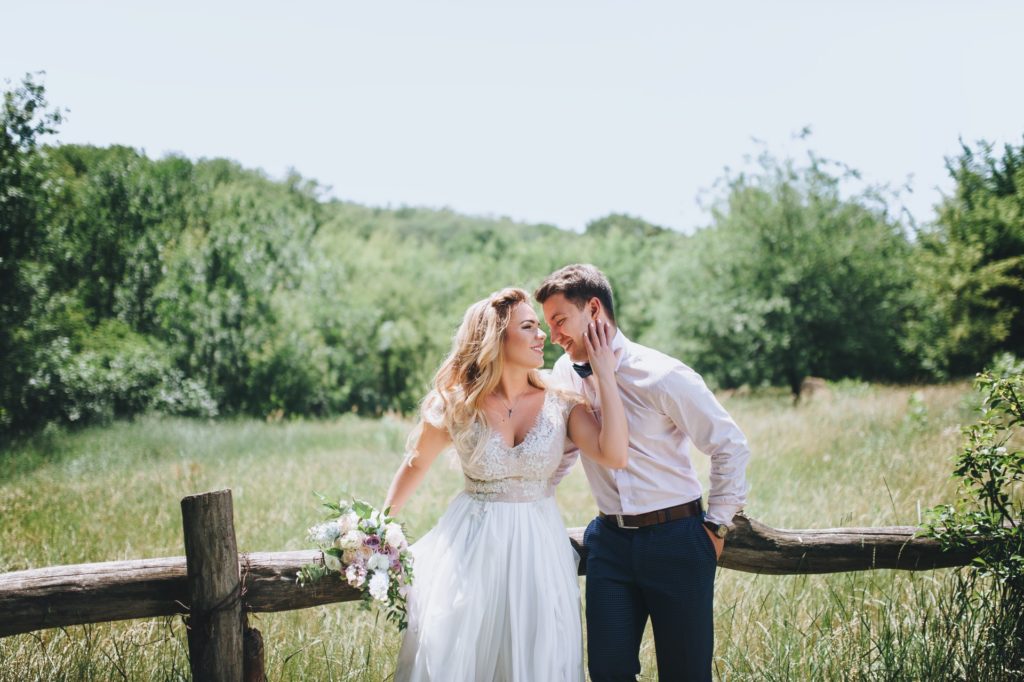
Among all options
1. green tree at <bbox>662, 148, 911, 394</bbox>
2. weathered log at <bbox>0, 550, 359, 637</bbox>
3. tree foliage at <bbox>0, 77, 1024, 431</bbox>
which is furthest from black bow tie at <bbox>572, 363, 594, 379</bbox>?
green tree at <bbox>662, 148, 911, 394</bbox>

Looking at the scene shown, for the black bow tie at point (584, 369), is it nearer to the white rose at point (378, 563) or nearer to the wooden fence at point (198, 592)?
the white rose at point (378, 563)

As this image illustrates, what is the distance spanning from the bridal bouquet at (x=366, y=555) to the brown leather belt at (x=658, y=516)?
103 centimetres

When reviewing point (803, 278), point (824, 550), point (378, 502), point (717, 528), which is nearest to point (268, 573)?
point (717, 528)

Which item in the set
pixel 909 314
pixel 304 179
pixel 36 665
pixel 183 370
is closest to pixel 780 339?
pixel 909 314

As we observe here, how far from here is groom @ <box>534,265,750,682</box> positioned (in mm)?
3016

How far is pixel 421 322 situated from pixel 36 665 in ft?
109

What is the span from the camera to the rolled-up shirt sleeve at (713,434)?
3.09 metres

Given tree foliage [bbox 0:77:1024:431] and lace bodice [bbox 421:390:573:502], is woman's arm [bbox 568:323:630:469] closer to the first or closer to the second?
lace bodice [bbox 421:390:573:502]

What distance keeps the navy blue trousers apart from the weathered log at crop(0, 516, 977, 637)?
401 millimetres

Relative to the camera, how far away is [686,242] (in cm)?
2866

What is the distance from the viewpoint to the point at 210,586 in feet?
9.34

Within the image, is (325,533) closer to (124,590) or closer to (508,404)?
(124,590)

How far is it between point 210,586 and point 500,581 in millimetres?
1280

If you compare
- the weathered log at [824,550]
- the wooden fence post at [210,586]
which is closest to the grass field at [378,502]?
the weathered log at [824,550]
